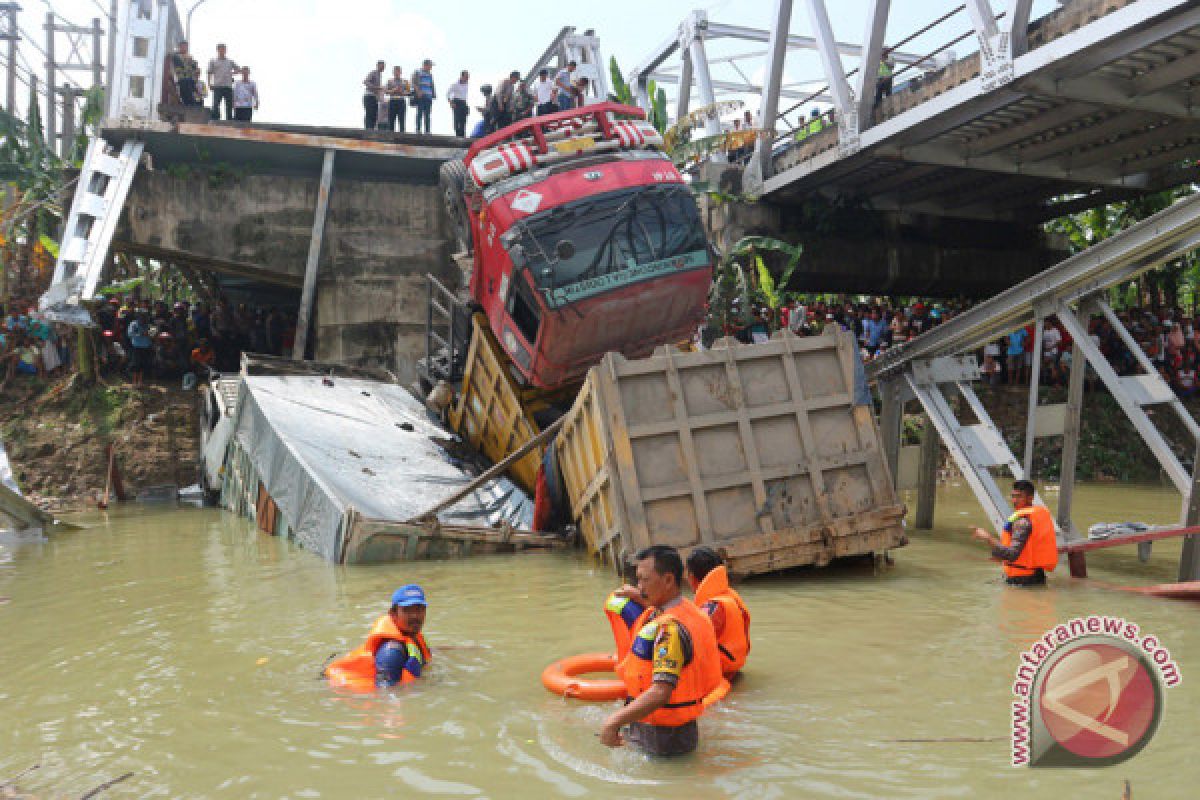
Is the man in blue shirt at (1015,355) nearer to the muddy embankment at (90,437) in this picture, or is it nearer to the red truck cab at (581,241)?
the red truck cab at (581,241)

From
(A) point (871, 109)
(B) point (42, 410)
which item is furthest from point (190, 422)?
(A) point (871, 109)

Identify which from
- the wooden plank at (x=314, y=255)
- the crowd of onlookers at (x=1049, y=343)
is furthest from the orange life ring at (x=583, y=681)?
the wooden plank at (x=314, y=255)

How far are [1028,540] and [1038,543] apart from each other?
3.6 inches

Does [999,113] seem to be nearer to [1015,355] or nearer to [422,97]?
[1015,355]

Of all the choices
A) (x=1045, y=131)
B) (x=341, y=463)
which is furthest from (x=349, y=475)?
(x=1045, y=131)

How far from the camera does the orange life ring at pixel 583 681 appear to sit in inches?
200

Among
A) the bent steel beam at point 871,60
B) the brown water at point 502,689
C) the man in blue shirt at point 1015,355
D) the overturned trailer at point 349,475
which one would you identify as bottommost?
the brown water at point 502,689

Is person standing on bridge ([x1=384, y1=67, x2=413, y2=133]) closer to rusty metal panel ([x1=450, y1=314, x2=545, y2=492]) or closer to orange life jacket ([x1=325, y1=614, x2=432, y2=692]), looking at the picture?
rusty metal panel ([x1=450, y1=314, x2=545, y2=492])

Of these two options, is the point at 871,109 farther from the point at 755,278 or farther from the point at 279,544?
the point at 279,544

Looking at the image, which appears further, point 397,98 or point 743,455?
point 397,98

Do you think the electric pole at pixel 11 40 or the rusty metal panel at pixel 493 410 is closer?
the rusty metal panel at pixel 493 410

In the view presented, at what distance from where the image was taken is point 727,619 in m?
5.40

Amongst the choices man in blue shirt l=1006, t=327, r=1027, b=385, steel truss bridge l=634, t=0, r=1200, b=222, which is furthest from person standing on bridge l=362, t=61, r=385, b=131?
man in blue shirt l=1006, t=327, r=1027, b=385

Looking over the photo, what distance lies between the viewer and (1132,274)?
857cm
